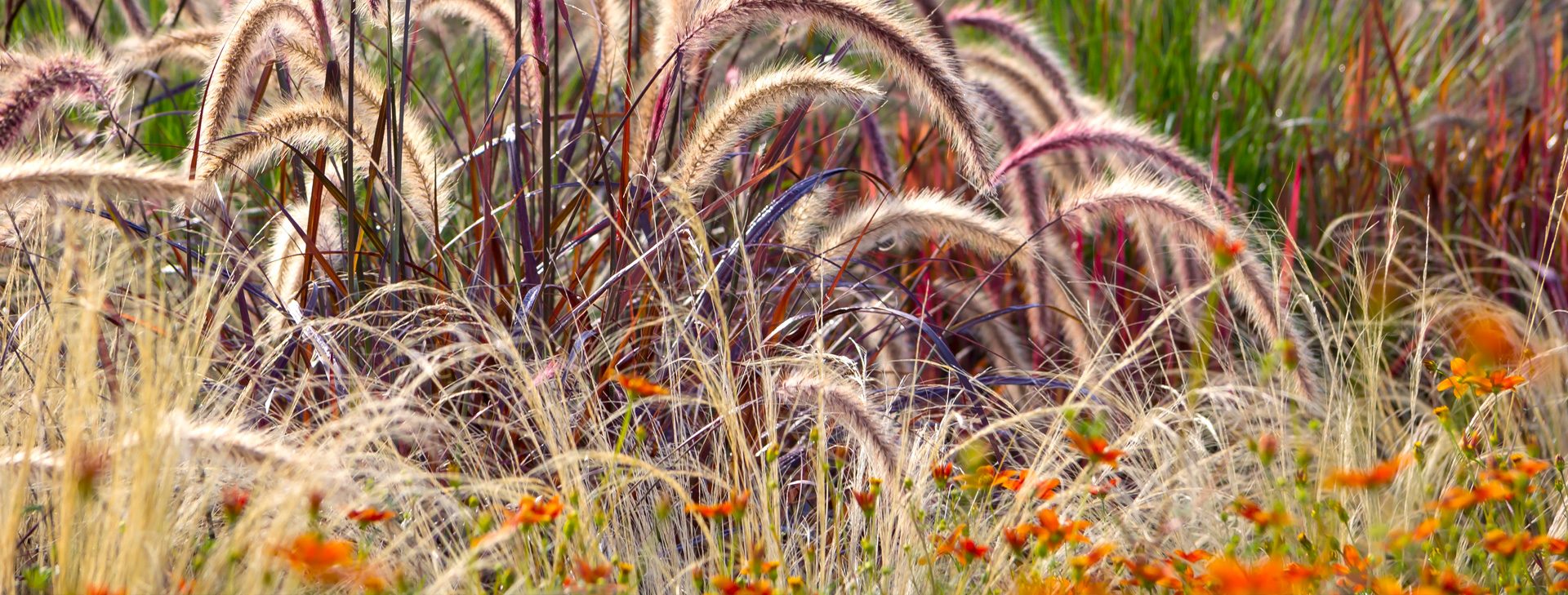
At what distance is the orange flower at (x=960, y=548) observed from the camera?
5.79 feet

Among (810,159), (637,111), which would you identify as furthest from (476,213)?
(810,159)

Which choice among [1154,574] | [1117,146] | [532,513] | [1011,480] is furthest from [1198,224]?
[532,513]

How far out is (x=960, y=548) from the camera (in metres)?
1.86

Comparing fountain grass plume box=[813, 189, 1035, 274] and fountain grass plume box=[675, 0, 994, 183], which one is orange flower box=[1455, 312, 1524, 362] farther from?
fountain grass plume box=[675, 0, 994, 183]

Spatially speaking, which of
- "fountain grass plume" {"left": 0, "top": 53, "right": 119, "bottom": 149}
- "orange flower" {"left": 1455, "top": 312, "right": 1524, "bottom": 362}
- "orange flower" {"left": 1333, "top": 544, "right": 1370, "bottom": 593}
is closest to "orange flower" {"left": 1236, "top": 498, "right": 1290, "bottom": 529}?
"orange flower" {"left": 1333, "top": 544, "right": 1370, "bottom": 593}

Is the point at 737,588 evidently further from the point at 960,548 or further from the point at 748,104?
the point at 748,104

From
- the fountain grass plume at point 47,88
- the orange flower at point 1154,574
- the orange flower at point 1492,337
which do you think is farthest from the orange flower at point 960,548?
the orange flower at point 1492,337

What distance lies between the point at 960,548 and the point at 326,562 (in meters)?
0.89

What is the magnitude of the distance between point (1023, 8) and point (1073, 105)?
2.91 m

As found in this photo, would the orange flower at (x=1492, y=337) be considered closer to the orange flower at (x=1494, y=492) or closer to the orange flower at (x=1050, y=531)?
the orange flower at (x=1494, y=492)

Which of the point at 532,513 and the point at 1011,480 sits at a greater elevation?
the point at 532,513

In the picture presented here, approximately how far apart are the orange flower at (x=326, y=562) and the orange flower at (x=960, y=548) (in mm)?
753

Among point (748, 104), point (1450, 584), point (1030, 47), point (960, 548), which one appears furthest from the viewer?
point (1030, 47)

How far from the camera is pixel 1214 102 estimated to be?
532 cm
